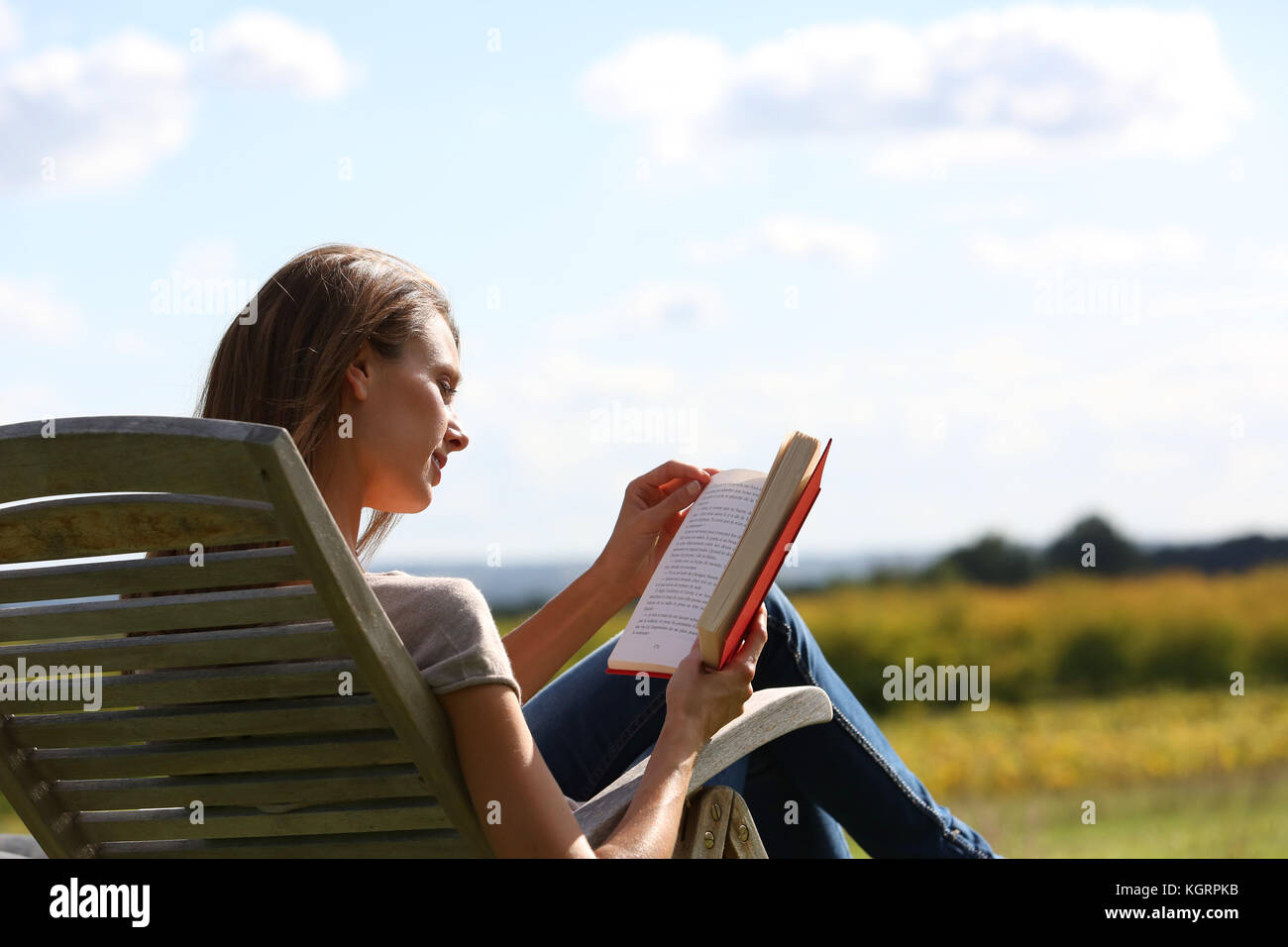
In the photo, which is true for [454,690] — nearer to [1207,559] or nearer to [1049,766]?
[1049,766]

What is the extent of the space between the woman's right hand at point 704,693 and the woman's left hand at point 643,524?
0.64 meters

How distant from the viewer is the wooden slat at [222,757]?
1.60 m

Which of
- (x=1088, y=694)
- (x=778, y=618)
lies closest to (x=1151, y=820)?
(x=1088, y=694)

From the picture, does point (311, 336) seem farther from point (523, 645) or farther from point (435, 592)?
point (523, 645)

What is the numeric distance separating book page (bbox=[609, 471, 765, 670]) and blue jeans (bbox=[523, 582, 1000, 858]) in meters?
0.41

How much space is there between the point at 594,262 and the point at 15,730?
17.0 meters

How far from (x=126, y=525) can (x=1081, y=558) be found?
1096 cm

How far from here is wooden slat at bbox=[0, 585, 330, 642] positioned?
58.8 inches

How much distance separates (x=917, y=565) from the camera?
12.3 m

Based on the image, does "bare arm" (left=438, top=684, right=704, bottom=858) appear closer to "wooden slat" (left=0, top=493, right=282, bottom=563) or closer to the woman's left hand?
"wooden slat" (left=0, top=493, right=282, bottom=563)

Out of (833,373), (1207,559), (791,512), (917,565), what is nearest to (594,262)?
(833,373)

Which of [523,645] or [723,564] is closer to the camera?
[723,564]

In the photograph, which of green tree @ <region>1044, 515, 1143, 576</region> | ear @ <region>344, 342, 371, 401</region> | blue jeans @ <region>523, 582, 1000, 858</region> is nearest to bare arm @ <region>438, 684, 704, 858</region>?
ear @ <region>344, 342, 371, 401</region>

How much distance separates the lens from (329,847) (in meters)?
1.71
